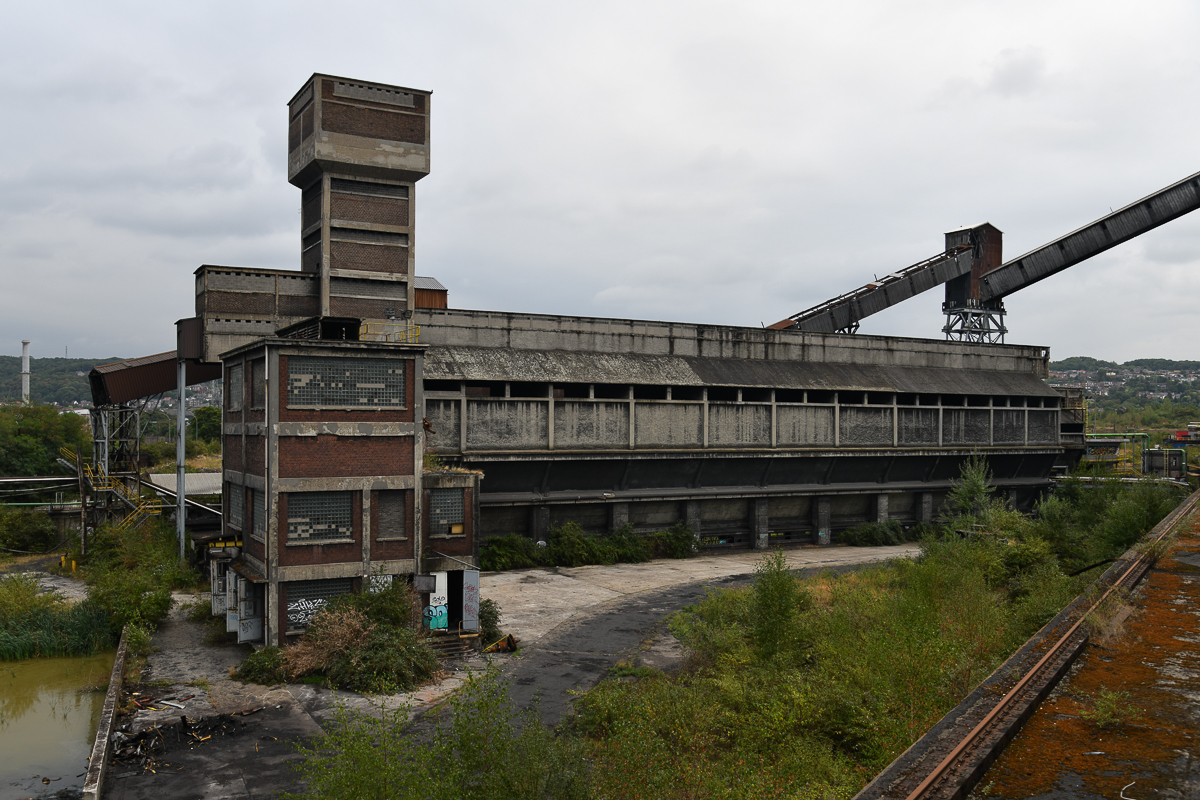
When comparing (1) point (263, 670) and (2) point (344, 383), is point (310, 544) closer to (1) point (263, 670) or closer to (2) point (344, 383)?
(1) point (263, 670)

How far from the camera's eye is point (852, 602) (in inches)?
718

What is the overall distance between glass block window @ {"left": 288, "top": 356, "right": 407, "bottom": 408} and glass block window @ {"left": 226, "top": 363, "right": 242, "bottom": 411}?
355 cm

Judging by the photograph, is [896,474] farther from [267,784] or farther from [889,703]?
[267,784]

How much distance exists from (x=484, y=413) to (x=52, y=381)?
180174 mm

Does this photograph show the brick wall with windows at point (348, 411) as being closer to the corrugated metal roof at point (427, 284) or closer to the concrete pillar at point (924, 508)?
the corrugated metal roof at point (427, 284)

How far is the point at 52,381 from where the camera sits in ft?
553

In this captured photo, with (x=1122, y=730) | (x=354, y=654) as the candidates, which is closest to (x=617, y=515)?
(x=354, y=654)

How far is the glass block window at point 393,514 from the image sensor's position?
18062mm

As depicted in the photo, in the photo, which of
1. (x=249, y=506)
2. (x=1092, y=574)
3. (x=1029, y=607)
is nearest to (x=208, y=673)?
(x=249, y=506)

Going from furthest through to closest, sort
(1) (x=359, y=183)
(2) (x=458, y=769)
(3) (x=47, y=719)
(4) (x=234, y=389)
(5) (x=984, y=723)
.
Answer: (1) (x=359, y=183) → (4) (x=234, y=389) → (3) (x=47, y=719) → (2) (x=458, y=769) → (5) (x=984, y=723)

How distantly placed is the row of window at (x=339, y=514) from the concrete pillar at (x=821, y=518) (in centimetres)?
2024

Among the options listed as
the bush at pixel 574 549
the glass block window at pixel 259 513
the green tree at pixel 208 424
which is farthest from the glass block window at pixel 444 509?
the green tree at pixel 208 424

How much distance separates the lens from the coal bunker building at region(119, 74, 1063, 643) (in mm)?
17594

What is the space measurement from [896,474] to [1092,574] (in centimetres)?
1709
